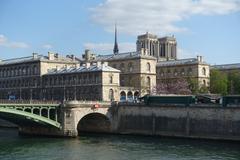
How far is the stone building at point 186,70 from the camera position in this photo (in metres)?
128

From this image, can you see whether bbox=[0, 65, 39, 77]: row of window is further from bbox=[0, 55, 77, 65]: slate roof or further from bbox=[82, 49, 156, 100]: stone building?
bbox=[82, 49, 156, 100]: stone building

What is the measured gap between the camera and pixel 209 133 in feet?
236

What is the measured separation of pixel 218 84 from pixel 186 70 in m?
10.6

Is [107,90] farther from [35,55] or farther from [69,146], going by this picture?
[69,146]

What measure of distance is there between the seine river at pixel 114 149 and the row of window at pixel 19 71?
50.3 m

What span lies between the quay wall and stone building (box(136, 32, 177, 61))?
88.6 metres

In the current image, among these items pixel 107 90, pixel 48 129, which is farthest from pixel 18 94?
pixel 48 129

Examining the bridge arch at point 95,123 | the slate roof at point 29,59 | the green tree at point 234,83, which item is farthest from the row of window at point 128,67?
the bridge arch at point 95,123

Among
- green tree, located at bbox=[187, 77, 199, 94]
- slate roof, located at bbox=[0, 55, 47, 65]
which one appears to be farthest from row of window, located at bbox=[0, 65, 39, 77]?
green tree, located at bbox=[187, 77, 199, 94]

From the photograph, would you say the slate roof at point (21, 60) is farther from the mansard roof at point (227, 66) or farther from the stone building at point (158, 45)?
the mansard roof at point (227, 66)

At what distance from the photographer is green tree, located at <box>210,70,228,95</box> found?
402 ft

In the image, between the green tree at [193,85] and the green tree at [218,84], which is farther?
the green tree at [218,84]

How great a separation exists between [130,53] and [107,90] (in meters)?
20.7

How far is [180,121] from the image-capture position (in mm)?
75438
